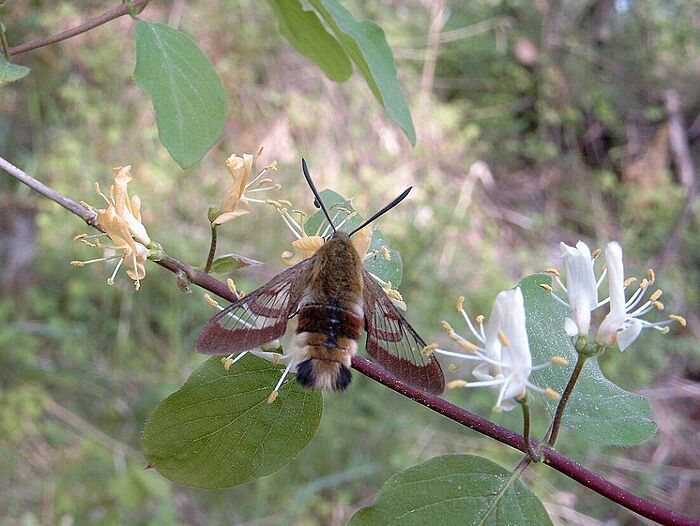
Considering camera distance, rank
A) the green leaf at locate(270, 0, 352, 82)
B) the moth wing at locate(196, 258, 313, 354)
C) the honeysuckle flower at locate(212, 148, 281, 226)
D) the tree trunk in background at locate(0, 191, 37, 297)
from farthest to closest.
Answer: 1. the tree trunk in background at locate(0, 191, 37, 297)
2. the green leaf at locate(270, 0, 352, 82)
3. the honeysuckle flower at locate(212, 148, 281, 226)
4. the moth wing at locate(196, 258, 313, 354)

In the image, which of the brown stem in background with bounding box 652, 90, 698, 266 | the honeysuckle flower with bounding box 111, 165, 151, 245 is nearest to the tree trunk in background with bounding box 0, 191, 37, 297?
the honeysuckle flower with bounding box 111, 165, 151, 245

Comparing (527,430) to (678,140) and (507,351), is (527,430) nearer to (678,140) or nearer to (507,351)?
(507,351)

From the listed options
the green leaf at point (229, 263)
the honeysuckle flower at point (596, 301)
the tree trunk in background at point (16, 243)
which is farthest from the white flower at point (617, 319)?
the tree trunk in background at point (16, 243)

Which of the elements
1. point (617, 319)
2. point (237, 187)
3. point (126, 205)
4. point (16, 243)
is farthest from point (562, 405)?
point (16, 243)

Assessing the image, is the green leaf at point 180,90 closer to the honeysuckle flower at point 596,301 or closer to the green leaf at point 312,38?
the green leaf at point 312,38

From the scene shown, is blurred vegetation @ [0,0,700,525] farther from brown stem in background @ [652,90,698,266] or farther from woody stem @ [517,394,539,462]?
woody stem @ [517,394,539,462]

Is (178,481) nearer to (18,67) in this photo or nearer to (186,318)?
(18,67)

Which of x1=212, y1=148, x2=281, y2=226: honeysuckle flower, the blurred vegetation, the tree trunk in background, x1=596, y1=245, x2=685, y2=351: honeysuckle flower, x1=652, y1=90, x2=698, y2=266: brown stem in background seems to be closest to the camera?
x1=596, y1=245, x2=685, y2=351: honeysuckle flower

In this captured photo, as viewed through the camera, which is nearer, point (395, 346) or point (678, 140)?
point (395, 346)
